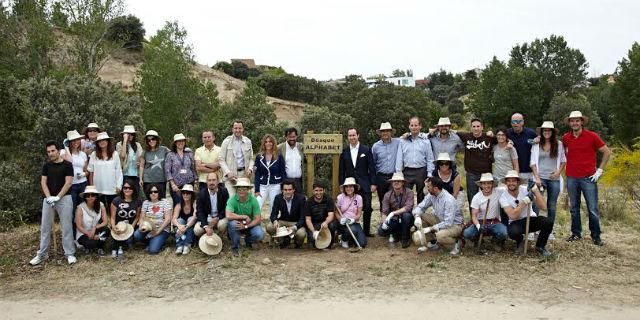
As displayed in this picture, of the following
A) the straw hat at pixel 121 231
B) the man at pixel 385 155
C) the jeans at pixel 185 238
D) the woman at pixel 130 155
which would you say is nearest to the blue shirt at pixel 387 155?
the man at pixel 385 155

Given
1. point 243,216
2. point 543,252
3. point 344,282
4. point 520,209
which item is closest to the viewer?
point 344,282

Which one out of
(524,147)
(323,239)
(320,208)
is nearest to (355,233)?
(323,239)

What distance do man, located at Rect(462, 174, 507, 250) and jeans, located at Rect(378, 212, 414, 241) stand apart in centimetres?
86

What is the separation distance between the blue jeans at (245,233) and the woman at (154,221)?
1025 millimetres

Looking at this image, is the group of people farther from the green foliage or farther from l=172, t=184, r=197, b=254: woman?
the green foliage

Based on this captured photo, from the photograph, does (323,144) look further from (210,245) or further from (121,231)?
(121,231)

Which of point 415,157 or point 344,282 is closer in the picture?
point 344,282

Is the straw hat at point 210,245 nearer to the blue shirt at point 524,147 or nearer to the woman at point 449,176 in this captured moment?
the woman at point 449,176

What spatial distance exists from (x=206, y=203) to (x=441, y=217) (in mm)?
3583

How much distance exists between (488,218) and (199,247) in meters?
4.32

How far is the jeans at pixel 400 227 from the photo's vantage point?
7.60 meters

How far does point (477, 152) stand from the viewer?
7730 mm

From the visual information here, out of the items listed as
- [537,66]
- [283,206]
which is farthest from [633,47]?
[283,206]

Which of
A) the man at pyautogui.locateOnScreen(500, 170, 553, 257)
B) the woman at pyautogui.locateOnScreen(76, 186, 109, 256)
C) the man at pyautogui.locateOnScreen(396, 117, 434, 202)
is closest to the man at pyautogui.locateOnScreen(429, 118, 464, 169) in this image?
the man at pyautogui.locateOnScreen(396, 117, 434, 202)
